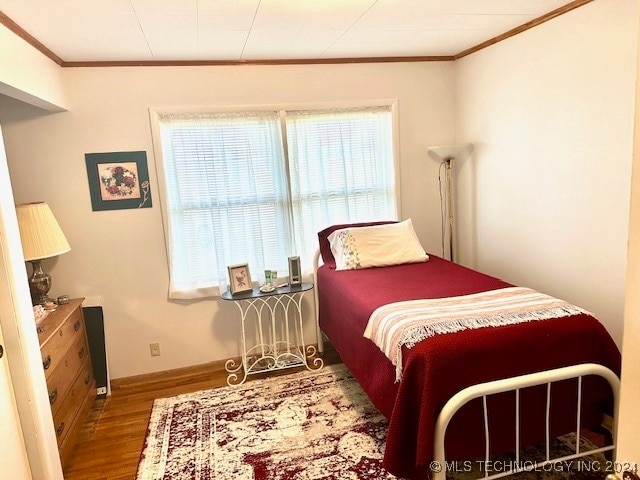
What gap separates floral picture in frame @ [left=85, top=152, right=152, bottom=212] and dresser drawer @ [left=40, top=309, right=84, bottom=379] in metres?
0.77

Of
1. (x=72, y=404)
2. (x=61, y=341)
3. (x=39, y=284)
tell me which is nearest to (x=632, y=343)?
(x=61, y=341)

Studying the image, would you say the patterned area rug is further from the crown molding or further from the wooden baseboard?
the crown molding

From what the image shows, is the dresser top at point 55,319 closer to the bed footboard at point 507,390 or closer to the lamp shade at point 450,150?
the bed footboard at point 507,390

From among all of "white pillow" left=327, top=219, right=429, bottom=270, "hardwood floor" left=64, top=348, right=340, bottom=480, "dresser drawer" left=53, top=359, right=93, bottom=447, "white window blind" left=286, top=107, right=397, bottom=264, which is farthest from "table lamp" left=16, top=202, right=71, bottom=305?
"white pillow" left=327, top=219, right=429, bottom=270

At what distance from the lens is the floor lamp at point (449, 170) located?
336cm

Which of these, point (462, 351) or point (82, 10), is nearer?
point (462, 351)

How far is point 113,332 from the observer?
320cm

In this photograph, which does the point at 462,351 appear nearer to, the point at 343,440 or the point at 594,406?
the point at 594,406

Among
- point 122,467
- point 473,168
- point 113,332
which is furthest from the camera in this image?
point 473,168

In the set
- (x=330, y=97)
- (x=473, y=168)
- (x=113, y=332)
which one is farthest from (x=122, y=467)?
(x=473, y=168)

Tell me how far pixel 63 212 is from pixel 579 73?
3314mm

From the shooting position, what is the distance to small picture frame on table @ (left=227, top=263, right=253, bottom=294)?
310 centimetres

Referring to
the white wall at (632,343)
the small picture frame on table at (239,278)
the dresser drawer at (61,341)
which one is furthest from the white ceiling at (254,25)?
the white wall at (632,343)

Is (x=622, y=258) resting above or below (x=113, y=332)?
above
